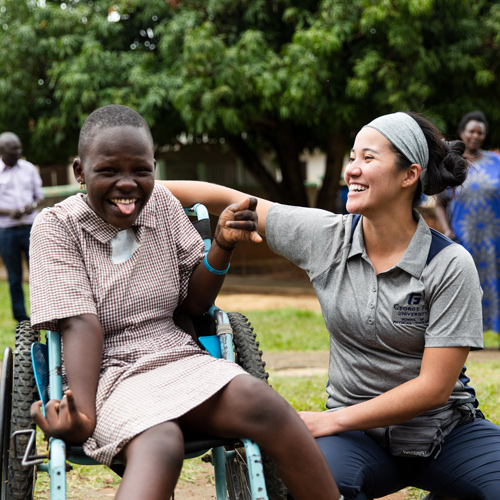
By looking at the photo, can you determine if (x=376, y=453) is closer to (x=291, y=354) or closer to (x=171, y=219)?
(x=171, y=219)

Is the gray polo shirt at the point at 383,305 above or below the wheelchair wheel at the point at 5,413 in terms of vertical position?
above

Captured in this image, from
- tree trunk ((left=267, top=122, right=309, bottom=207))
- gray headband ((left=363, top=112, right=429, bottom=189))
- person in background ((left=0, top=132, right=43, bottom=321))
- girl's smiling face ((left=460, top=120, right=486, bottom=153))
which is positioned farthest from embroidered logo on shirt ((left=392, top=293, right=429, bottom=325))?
tree trunk ((left=267, top=122, right=309, bottom=207))

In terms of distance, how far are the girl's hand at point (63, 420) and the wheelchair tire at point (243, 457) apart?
575 mm

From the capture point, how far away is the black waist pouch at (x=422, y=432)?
2.35 metres

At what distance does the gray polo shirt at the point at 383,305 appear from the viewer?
2287 mm

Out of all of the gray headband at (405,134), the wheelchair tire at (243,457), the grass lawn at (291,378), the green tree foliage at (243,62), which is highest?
the green tree foliage at (243,62)

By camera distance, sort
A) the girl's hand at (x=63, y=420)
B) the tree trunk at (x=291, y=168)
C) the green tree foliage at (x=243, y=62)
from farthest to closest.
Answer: the tree trunk at (x=291, y=168) < the green tree foliage at (x=243, y=62) < the girl's hand at (x=63, y=420)

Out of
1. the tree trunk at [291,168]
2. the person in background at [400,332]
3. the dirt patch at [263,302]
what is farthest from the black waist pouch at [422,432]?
the tree trunk at [291,168]

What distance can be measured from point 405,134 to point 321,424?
0.98 metres

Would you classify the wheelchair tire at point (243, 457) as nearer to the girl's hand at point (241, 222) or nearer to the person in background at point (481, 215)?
the girl's hand at point (241, 222)

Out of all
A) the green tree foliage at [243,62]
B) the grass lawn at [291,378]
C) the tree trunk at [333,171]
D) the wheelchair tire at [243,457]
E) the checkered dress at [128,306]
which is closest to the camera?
the checkered dress at [128,306]

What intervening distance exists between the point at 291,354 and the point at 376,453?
445 cm

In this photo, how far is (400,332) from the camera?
2336 millimetres

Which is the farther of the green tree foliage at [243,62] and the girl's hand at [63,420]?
the green tree foliage at [243,62]
